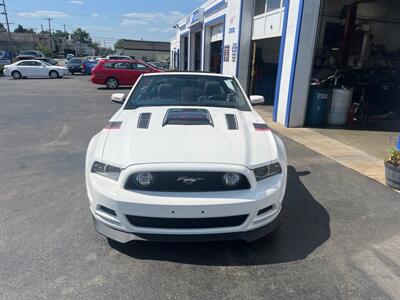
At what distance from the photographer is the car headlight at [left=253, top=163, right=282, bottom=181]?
8.69 feet

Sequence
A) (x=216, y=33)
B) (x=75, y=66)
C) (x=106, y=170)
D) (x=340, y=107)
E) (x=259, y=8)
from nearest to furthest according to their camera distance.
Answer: (x=106, y=170), (x=340, y=107), (x=259, y=8), (x=216, y=33), (x=75, y=66)

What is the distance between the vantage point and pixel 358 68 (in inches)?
479

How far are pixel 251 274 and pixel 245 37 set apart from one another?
1212 centimetres

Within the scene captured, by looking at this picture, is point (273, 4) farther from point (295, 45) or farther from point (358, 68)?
point (358, 68)

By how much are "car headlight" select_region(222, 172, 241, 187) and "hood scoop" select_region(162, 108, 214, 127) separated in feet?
2.73

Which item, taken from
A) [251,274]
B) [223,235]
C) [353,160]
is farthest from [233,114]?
[353,160]

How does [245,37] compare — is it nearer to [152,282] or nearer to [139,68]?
[139,68]

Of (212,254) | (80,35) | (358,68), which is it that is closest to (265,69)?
(358,68)

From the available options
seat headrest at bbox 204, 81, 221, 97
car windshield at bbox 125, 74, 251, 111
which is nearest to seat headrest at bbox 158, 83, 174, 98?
car windshield at bbox 125, 74, 251, 111

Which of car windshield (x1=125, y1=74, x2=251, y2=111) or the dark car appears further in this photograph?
the dark car

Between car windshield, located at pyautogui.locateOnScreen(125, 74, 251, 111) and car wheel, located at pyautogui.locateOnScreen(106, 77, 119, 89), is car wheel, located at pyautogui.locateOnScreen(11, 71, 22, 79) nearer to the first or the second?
car wheel, located at pyautogui.locateOnScreen(106, 77, 119, 89)

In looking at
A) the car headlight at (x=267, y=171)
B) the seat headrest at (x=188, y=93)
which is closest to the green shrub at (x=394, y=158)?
the car headlight at (x=267, y=171)

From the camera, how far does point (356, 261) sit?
2.85 metres

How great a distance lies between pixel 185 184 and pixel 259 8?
38.7ft
